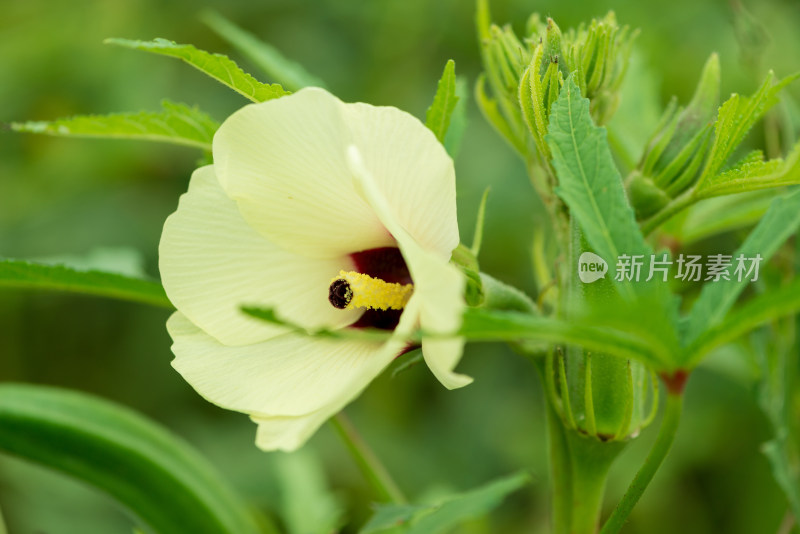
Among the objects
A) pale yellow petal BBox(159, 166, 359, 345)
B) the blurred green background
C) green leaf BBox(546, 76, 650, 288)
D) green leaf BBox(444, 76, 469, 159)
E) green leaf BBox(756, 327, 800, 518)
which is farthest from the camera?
the blurred green background

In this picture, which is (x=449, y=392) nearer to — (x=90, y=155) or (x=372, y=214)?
(x=90, y=155)

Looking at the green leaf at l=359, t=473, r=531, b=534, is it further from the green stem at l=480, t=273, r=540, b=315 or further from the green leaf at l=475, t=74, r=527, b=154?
the green leaf at l=475, t=74, r=527, b=154

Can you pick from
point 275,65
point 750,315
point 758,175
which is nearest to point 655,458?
point 750,315

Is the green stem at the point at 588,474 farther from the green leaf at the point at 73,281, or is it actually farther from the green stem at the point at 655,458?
the green leaf at the point at 73,281

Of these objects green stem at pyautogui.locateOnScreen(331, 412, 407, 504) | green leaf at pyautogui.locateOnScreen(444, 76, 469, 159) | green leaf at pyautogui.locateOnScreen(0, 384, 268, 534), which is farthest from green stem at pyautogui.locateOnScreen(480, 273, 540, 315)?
green leaf at pyautogui.locateOnScreen(0, 384, 268, 534)

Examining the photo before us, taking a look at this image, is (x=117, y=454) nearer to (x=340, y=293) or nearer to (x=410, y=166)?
(x=340, y=293)

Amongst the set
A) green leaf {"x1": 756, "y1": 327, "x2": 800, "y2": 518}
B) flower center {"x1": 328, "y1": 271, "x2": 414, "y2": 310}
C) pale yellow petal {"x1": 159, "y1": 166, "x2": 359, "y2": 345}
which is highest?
pale yellow petal {"x1": 159, "y1": 166, "x2": 359, "y2": 345}

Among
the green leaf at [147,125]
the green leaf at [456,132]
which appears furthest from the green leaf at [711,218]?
the green leaf at [147,125]
